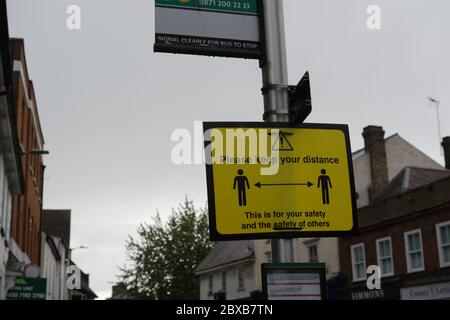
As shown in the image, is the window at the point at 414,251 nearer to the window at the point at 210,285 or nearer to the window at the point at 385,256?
the window at the point at 385,256

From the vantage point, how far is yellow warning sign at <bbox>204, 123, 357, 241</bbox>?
361 centimetres

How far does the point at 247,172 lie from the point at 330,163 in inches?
19.3

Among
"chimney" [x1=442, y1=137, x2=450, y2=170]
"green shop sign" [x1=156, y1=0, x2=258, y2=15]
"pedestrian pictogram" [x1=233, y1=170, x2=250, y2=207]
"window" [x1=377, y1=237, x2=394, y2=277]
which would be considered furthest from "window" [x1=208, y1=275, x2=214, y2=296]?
"pedestrian pictogram" [x1=233, y1=170, x2=250, y2=207]

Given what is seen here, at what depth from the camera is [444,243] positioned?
1025 inches

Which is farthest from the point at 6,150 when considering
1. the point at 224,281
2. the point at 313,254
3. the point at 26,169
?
the point at 224,281

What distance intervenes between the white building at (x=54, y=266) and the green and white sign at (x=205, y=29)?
34.1 meters

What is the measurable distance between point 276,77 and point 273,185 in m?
0.72

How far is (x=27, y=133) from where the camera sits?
94.2ft

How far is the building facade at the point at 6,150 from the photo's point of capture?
14.3 m

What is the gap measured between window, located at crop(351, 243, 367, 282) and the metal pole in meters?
28.4

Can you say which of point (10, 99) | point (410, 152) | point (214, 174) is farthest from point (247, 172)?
point (410, 152)

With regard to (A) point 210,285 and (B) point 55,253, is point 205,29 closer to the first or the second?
(B) point 55,253
